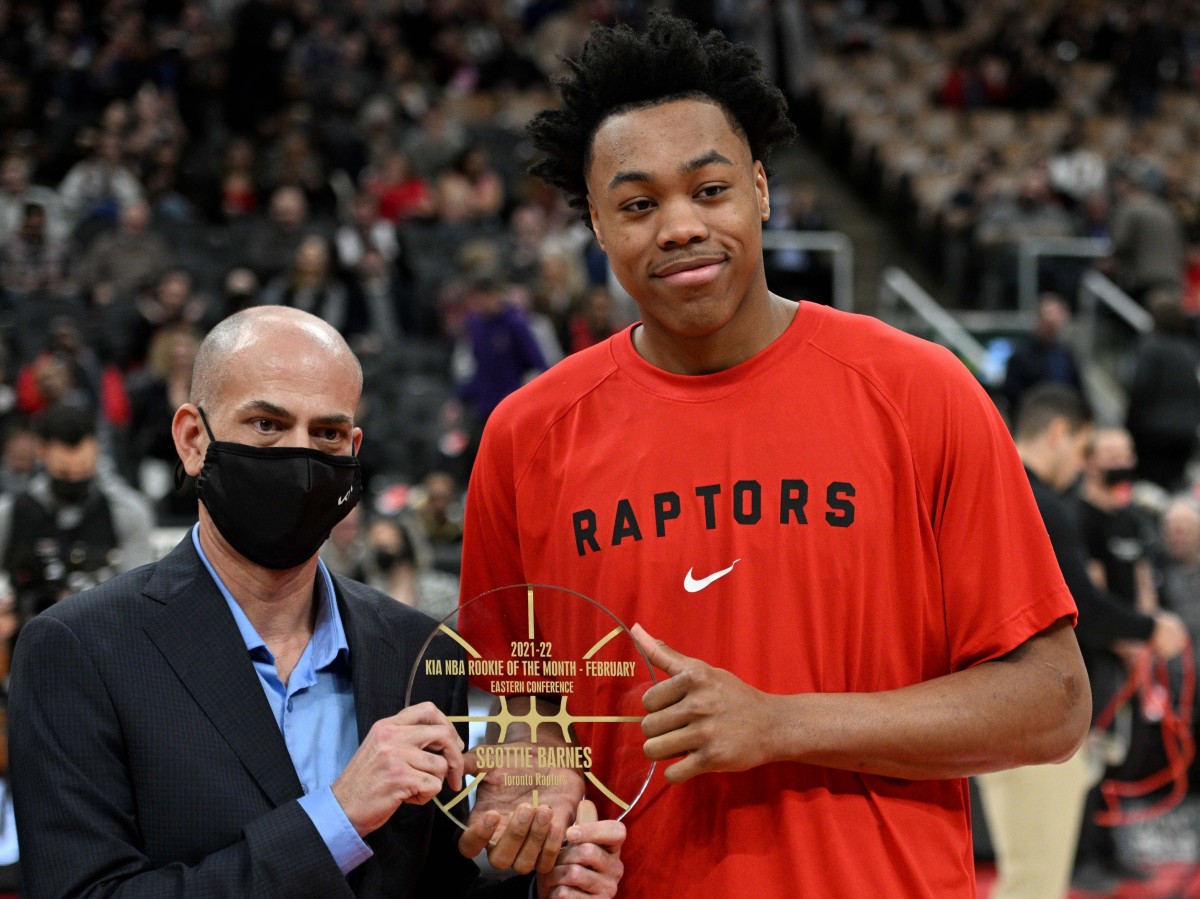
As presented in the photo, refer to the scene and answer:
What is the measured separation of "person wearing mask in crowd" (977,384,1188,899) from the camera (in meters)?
5.66

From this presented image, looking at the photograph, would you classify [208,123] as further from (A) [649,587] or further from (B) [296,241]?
(A) [649,587]

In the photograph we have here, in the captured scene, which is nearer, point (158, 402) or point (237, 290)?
point (158, 402)

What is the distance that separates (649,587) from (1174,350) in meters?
9.05

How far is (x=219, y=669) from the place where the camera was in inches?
87.0

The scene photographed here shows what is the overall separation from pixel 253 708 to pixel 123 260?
8.75 meters

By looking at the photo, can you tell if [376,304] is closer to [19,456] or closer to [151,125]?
[151,125]

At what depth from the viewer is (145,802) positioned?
2.10 meters

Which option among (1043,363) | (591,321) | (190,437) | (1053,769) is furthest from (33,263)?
(190,437)

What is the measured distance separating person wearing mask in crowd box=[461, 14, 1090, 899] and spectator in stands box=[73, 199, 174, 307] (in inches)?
325

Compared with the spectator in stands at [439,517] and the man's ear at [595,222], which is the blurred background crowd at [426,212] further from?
the man's ear at [595,222]

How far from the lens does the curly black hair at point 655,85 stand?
93.0 inches

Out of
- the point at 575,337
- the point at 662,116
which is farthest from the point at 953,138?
the point at 662,116

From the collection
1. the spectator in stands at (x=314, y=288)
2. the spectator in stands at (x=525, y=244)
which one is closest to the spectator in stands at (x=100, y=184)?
the spectator in stands at (x=314, y=288)

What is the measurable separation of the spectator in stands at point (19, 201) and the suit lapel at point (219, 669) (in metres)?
9.23
